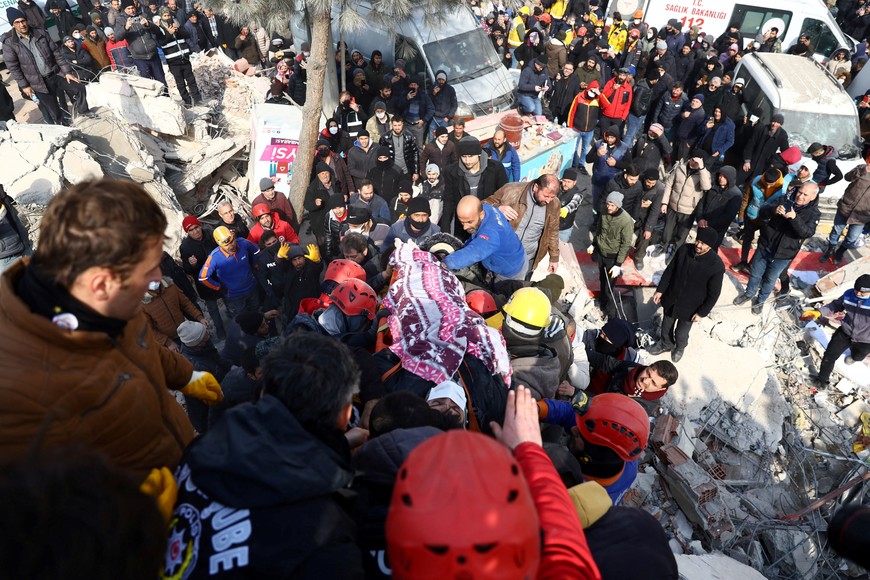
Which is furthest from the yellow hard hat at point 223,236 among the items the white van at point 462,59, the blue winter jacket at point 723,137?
the blue winter jacket at point 723,137

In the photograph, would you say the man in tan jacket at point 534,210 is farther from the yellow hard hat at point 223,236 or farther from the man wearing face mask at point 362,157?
the yellow hard hat at point 223,236

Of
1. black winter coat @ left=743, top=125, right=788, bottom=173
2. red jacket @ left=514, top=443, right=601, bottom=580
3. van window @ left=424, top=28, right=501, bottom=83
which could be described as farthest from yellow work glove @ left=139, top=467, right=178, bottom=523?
van window @ left=424, top=28, right=501, bottom=83

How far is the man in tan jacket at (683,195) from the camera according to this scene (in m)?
6.96

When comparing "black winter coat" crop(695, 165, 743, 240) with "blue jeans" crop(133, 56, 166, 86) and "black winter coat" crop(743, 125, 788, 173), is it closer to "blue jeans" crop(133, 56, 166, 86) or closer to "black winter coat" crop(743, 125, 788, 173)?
"black winter coat" crop(743, 125, 788, 173)

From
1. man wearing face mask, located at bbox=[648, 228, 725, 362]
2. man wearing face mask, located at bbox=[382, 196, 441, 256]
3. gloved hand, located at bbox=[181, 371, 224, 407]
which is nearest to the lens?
gloved hand, located at bbox=[181, 371, 224, 407]

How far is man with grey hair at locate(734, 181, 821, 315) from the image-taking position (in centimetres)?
602

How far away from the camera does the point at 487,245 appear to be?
4.32 metres

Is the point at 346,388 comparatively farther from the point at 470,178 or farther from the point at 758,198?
the point at 758,198

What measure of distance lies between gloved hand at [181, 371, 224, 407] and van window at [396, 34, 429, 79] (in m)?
8.92

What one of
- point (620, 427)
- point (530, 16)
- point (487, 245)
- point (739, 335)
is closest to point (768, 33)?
point (530, 16)

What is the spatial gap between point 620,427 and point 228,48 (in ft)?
45.6

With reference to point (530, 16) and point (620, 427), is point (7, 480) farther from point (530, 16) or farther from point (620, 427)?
point (530, 16)

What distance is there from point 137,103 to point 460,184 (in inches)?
210

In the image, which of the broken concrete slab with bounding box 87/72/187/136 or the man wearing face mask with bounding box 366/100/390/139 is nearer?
the broken concrete slab with bounding box 87/72/187/136
